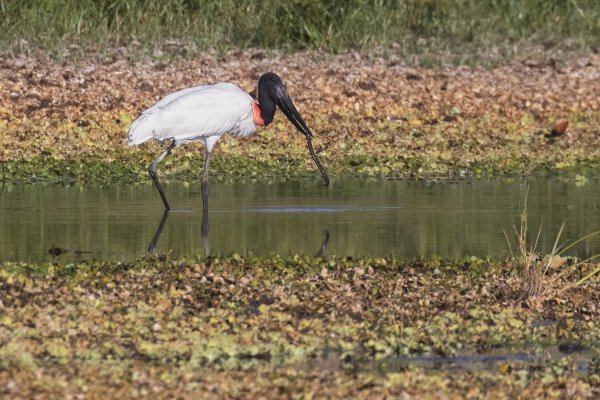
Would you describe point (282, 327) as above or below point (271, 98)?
below

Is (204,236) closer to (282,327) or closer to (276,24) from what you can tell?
(282,327)

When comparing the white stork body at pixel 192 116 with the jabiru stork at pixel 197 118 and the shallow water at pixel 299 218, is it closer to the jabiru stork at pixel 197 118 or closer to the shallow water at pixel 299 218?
the jabiru stork at pixel 197 118

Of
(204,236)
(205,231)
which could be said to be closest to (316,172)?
(205,231)

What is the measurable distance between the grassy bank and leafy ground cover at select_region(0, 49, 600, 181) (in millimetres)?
603

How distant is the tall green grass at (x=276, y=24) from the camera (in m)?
24.5

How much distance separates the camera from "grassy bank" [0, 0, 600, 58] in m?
24.5

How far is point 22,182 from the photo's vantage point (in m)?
16.4

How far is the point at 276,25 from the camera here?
25609 mm

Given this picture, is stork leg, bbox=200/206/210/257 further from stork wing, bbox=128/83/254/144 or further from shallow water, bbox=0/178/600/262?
stork wing, bbox=128/83/254/144

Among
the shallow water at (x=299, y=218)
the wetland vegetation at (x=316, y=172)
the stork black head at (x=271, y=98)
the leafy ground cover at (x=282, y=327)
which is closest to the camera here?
the leafy ground cover at (x=282, y=327)

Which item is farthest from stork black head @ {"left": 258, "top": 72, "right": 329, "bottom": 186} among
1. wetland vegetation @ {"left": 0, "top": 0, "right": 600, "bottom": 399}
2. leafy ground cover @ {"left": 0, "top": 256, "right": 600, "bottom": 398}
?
leafy ground cover @ {"left": 0, "top": 256, "right": 600, "bottom": 398}

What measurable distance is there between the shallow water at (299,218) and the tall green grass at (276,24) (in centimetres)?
855

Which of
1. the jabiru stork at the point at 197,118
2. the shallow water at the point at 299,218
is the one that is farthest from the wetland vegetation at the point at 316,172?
the jabiru stork at the point at 197,118

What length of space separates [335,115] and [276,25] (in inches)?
197
